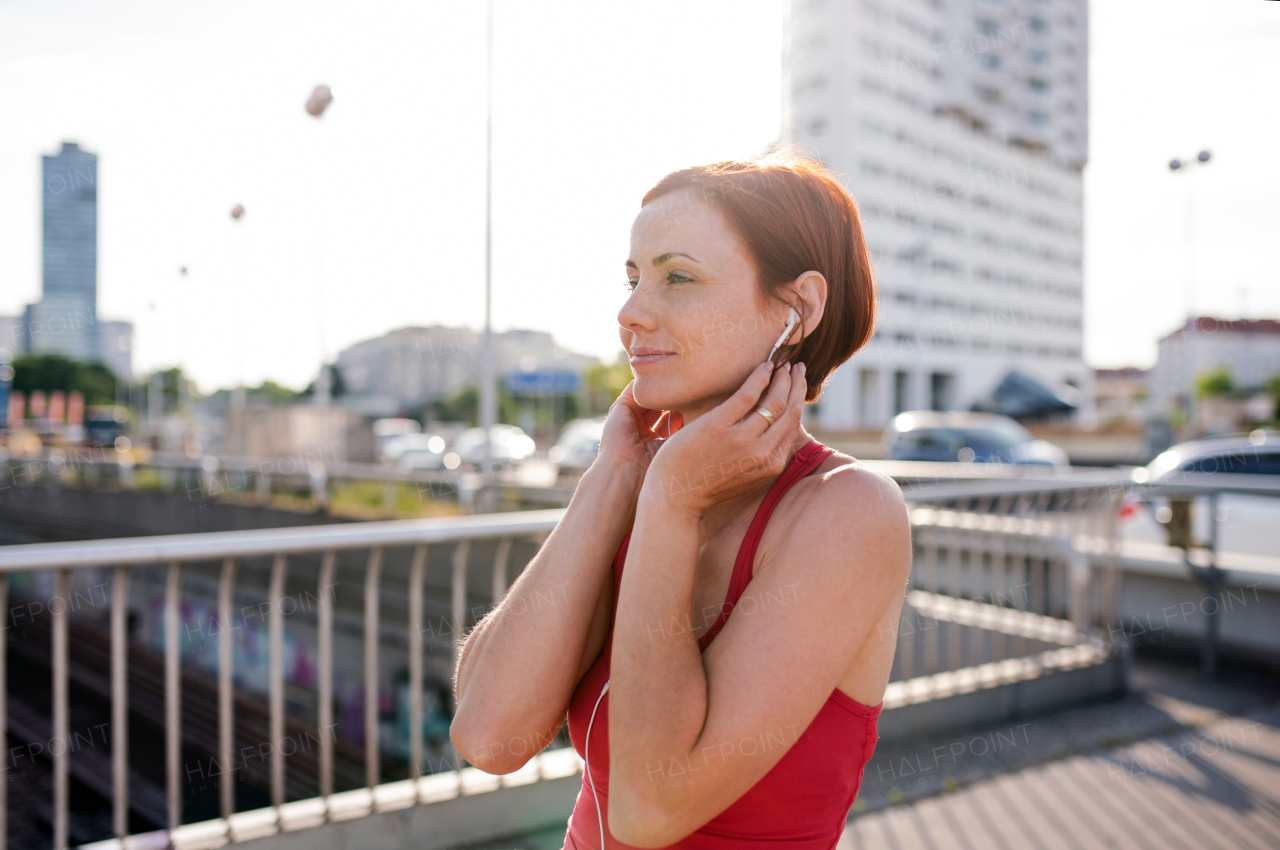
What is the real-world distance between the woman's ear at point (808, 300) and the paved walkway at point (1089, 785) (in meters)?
2.71

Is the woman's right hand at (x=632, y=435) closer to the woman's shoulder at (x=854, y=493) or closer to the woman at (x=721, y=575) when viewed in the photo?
the woman at (x=721, y=575)

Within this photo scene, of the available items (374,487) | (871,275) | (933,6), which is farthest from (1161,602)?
(933,6)

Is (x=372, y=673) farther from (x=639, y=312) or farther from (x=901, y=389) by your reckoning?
(x=901, y=389)

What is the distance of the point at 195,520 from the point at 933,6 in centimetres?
6879

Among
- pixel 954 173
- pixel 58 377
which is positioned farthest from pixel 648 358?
pixel 58 377

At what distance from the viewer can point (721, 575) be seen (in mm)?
1256

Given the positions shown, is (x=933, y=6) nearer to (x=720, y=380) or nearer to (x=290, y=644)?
(x=290, y=644)

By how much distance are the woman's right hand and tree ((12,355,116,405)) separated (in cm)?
8974

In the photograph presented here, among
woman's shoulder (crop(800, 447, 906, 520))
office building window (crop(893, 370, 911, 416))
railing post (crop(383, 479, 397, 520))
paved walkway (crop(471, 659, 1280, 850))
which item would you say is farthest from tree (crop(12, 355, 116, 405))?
woman's shoulder (crop(800, 447, 906, 520))

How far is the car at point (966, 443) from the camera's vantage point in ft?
50.8

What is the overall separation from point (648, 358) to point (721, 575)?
37cm

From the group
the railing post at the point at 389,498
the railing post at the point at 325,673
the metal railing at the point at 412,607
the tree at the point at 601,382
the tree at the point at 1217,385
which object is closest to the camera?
the metal railing at the point at 412,607

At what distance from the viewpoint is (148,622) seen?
21812 mm

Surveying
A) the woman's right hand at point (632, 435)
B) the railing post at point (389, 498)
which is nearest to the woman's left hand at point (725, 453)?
the woman's right hand at point (632, 435)
